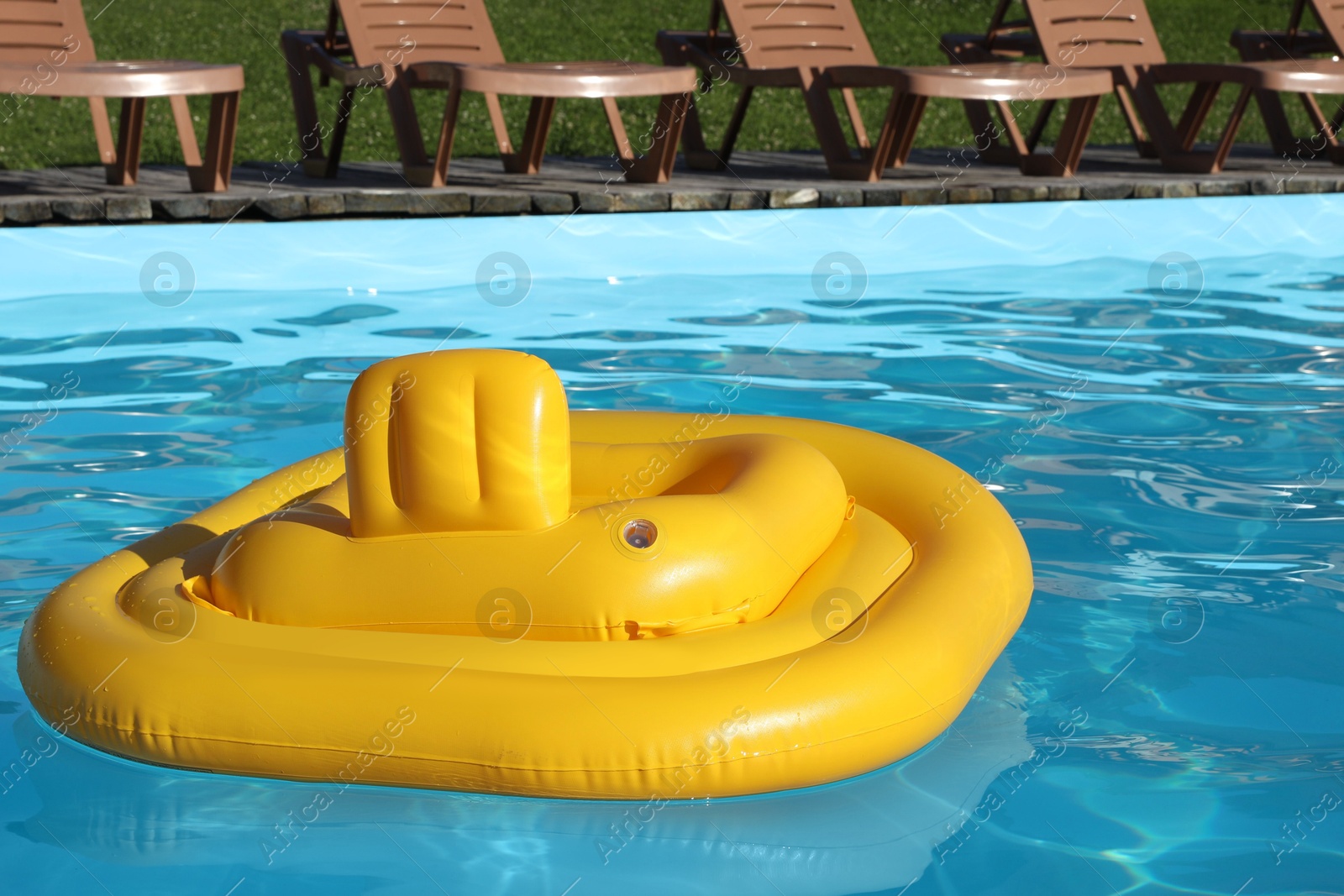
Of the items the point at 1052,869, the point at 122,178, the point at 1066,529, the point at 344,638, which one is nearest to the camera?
the point at 1052,869

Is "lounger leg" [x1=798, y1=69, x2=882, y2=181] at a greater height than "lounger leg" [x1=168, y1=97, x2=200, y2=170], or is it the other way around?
"lounger leg" [x1=168, y1=97, x2=200, y2=170]

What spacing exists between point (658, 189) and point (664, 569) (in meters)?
4.29

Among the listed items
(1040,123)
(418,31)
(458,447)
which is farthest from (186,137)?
(1040,123)

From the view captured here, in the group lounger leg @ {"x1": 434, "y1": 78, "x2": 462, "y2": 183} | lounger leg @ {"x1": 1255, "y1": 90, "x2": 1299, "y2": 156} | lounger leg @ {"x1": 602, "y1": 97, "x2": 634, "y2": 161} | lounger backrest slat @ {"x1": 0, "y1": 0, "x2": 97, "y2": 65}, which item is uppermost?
lounger backrest slat @ {"x1": 0, "y1": 0, "x2": 97, "y2": 65}

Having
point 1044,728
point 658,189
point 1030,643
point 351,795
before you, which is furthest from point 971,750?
point 658,189

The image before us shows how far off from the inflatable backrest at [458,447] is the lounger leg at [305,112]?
4525 mm

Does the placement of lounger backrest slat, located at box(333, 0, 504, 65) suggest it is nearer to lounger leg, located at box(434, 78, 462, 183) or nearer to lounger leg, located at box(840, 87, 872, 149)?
lounger leg, located at box(434, 78, 462, 183)

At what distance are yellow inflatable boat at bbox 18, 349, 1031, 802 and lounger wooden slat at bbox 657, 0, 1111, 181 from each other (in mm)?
4418

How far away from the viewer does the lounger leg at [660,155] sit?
22.0 feet

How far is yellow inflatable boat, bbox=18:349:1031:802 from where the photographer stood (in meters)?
2.29

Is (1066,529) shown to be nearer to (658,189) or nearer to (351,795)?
(351,795)

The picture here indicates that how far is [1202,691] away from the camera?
113 inches

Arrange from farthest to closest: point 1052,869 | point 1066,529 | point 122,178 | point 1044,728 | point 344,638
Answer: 1. point 122,178
2. point 1066,529
3. point 1044,728
4. point 344,638
5. point 1052,869

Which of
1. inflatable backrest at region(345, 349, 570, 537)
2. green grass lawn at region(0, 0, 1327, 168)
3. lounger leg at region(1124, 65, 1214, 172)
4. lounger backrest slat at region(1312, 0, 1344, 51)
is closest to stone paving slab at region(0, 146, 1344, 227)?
lounger leg at region(1124, 65, 1214, 172)
